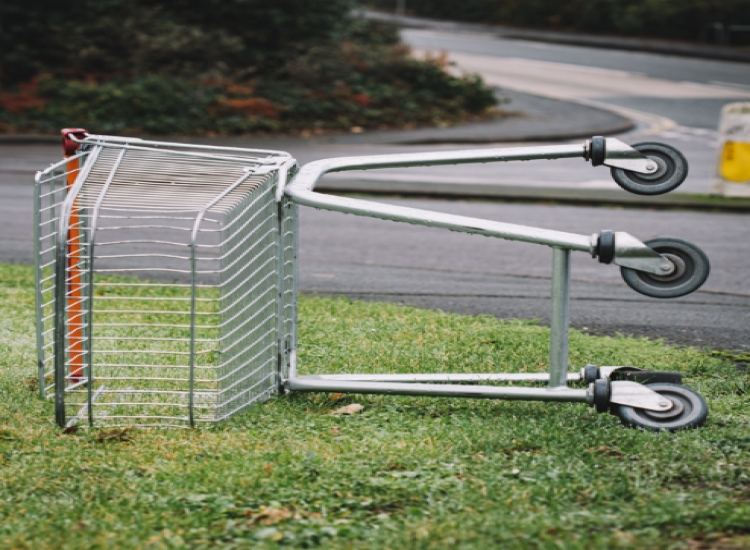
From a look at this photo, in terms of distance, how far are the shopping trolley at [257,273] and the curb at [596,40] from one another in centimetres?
2468

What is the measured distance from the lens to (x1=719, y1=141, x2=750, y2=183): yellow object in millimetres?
13172

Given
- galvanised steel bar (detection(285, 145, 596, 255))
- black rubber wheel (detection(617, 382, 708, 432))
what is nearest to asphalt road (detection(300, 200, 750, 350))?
black rubber wheel (detection(617, 382, 708, 432))

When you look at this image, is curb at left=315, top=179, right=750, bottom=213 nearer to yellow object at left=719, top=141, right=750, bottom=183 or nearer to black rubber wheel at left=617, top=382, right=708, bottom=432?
yellow object at left=719, top=141, right=750, bottom=183

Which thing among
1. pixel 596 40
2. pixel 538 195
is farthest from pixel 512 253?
pixel 596 40

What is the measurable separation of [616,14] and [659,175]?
113 ft

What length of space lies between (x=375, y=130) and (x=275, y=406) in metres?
17.0

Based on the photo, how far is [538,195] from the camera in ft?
44.7

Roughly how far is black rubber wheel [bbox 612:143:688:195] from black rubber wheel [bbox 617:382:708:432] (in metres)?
0.99

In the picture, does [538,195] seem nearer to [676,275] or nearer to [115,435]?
[676,275]

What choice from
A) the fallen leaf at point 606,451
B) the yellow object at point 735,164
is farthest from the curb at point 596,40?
the fallen leaf at point 606,451

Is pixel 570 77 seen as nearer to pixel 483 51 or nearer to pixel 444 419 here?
pixel 483 51

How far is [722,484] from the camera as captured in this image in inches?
138

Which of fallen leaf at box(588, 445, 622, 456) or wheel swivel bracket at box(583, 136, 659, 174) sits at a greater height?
wheel swivel bracket at box(583, 136, 659, 174)

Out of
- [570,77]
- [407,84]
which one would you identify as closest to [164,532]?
[407,84]
